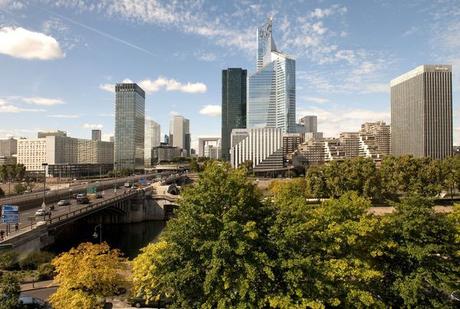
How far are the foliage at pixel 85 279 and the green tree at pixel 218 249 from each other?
14.4 ft

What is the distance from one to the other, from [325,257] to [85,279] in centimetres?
1752

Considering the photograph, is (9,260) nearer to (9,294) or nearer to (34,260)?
(34,260)

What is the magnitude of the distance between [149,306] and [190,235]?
1137cm

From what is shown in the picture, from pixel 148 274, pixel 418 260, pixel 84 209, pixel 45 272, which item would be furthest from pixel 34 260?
pixel 418 260

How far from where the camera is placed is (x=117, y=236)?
84750 mm

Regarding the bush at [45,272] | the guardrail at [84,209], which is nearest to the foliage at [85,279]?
the bush at [45,272]

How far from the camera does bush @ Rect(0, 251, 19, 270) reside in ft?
134

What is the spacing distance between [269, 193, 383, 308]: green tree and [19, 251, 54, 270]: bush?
34346 mm

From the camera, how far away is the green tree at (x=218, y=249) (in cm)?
2211

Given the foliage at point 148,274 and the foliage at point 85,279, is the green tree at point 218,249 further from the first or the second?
the foliage at point 85,279

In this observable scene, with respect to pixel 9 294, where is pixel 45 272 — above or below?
below

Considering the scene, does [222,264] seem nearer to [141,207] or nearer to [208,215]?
[208,215]

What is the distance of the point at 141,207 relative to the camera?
354 ft

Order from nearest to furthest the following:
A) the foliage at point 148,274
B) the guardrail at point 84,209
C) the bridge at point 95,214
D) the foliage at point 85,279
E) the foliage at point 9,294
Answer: the foliage at point 9,294 → the foliage at point 85,279 → the foliage at point 148,274 → the bridge at point 95,214 → the guardrail at point 84,209
